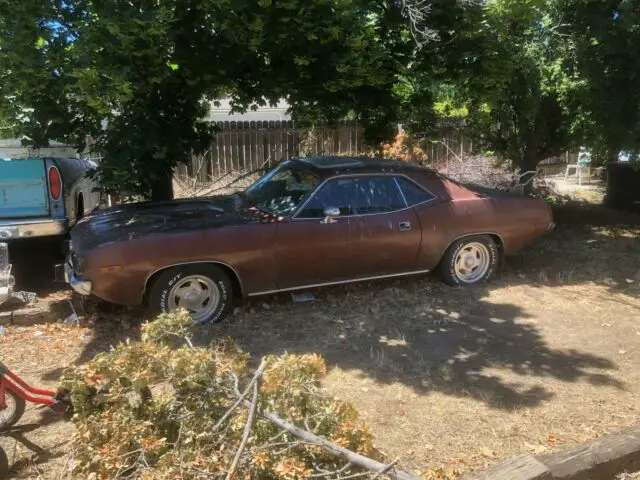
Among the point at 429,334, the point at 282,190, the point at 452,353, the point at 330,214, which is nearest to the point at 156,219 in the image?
the point at 282,190

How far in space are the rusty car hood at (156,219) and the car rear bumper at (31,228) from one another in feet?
2.40

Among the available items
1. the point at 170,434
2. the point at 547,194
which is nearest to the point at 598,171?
the point at 547,194

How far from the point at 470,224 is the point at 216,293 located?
9.29ft

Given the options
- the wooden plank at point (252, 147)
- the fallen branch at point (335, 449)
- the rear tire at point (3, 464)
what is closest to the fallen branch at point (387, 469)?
the fallen branch at point (335, 449)

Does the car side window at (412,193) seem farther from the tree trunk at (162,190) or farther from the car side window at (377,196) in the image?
the tree trunk at (162,190)

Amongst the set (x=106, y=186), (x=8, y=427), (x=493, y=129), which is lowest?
(x=8, y=427)

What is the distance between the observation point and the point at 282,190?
19.8ft

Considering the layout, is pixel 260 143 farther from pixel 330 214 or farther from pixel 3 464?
pixel 3 464

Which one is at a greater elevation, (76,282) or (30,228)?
(30,228)

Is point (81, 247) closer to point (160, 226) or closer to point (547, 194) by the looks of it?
point (160, 226)

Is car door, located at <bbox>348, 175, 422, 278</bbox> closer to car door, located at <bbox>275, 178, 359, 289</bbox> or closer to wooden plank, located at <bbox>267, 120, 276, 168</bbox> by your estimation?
car door, located at <bbox>275, 178, 359, 289</bbox>

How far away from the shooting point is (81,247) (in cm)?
499

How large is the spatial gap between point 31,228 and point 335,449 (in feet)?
16.5

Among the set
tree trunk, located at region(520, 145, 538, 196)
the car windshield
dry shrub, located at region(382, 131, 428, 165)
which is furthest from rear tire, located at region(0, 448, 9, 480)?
dry shrub, located at region(382, 131, 428, 165)
